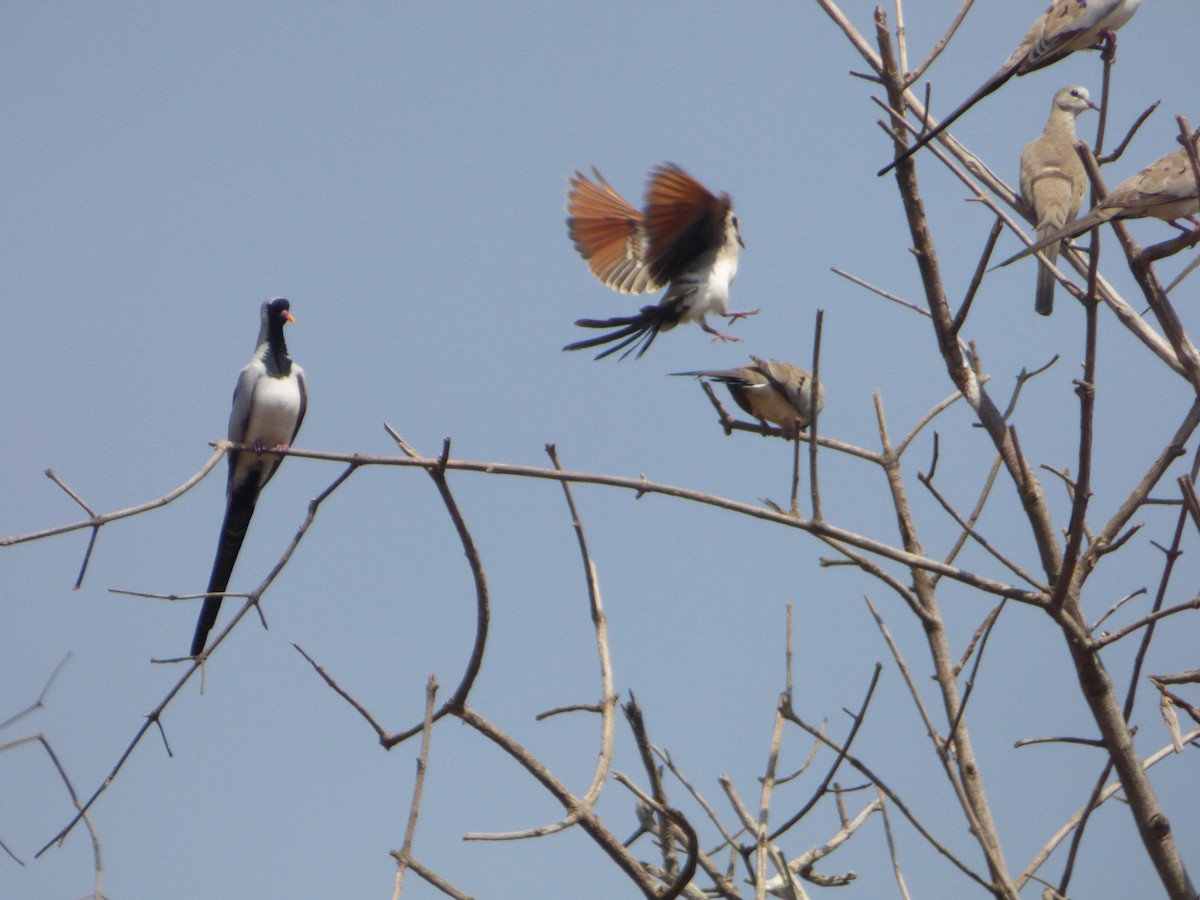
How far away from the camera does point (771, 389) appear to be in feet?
11.8

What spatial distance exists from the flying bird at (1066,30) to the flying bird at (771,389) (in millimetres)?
1003

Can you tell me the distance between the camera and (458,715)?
5.93 feet

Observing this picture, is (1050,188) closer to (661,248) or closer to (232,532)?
(661,248)

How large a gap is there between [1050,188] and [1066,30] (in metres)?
0.80

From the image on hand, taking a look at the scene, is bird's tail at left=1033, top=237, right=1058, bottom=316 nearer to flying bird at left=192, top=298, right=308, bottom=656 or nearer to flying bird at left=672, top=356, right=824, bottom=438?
flying bird at left=672, top=356, right=824, bottom=438

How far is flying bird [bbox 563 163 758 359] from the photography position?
4.50 m

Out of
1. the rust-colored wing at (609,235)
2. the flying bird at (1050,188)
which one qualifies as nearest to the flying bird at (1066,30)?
the flying bird at (1050,188)

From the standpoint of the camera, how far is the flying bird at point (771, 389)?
3.56m

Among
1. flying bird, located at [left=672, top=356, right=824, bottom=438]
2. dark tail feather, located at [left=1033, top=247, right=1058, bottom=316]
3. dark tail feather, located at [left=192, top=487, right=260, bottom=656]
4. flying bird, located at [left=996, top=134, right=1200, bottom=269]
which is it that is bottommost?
flying bird, located at [left=996, top=134, right=1200, bottom=269]

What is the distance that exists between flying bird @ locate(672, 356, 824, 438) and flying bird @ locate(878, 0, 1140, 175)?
39.5 inches

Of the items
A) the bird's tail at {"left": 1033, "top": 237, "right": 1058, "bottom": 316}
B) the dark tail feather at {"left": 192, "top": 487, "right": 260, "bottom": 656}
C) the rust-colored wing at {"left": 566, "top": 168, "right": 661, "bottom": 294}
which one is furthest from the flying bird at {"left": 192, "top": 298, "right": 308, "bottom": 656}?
the bird's tail at {"left": 1033, "top": 237, "right": 1058, "bottom": 316}

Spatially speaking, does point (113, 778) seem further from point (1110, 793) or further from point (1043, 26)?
point (1043, 26)

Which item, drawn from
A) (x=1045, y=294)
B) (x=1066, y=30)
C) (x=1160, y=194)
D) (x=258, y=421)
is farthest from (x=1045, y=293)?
(x=258, y=421)

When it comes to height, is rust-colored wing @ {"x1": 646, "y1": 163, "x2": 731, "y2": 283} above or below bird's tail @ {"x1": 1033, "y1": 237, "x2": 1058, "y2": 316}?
above
